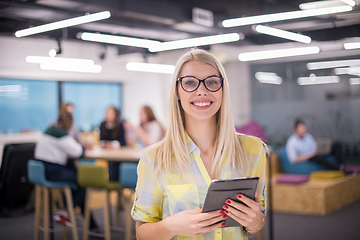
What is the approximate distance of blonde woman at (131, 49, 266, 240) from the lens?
1525 mm

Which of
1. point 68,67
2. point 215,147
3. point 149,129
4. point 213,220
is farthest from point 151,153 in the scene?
point 68,67

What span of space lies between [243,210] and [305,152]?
6066mm

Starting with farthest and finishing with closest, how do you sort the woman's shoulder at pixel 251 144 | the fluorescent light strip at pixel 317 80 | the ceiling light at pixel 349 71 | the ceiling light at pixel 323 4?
the fluorescent light strip at pixel 317 80 < the ceiling light at pixel 349 71 < the ceiling light at pixel 323 4 < the woman's shoulder at pixel 251 144

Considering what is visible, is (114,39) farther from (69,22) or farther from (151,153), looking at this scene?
(151,153)

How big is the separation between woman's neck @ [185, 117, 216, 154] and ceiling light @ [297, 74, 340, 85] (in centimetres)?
862

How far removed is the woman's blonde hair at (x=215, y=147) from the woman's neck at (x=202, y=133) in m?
0.05

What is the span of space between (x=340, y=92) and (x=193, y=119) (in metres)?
8.65

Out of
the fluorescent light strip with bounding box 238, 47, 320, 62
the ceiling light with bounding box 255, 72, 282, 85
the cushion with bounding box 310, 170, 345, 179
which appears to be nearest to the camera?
the fluorescent light strip with bounding box 238, 47, 320, 62

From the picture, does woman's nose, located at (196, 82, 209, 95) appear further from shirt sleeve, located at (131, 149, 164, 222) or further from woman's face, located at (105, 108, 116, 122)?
woman's face, located at (105, 108, 116, 122)

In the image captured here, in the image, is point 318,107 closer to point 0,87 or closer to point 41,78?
point 41,78

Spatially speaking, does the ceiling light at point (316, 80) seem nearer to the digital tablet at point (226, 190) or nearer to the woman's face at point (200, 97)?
the woman's face at point (200, 97)

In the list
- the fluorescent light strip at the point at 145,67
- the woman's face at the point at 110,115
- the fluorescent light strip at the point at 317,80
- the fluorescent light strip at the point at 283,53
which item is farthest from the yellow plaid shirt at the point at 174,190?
the fluorescent light strip at the point at 317,80

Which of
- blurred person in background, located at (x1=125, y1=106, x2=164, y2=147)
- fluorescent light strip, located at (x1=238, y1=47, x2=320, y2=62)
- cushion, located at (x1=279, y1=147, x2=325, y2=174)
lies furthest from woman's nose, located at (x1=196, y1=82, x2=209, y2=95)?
cushion, located at (x1=279, y1=147, x2=325, y2=174)

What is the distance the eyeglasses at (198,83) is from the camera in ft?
5.05
